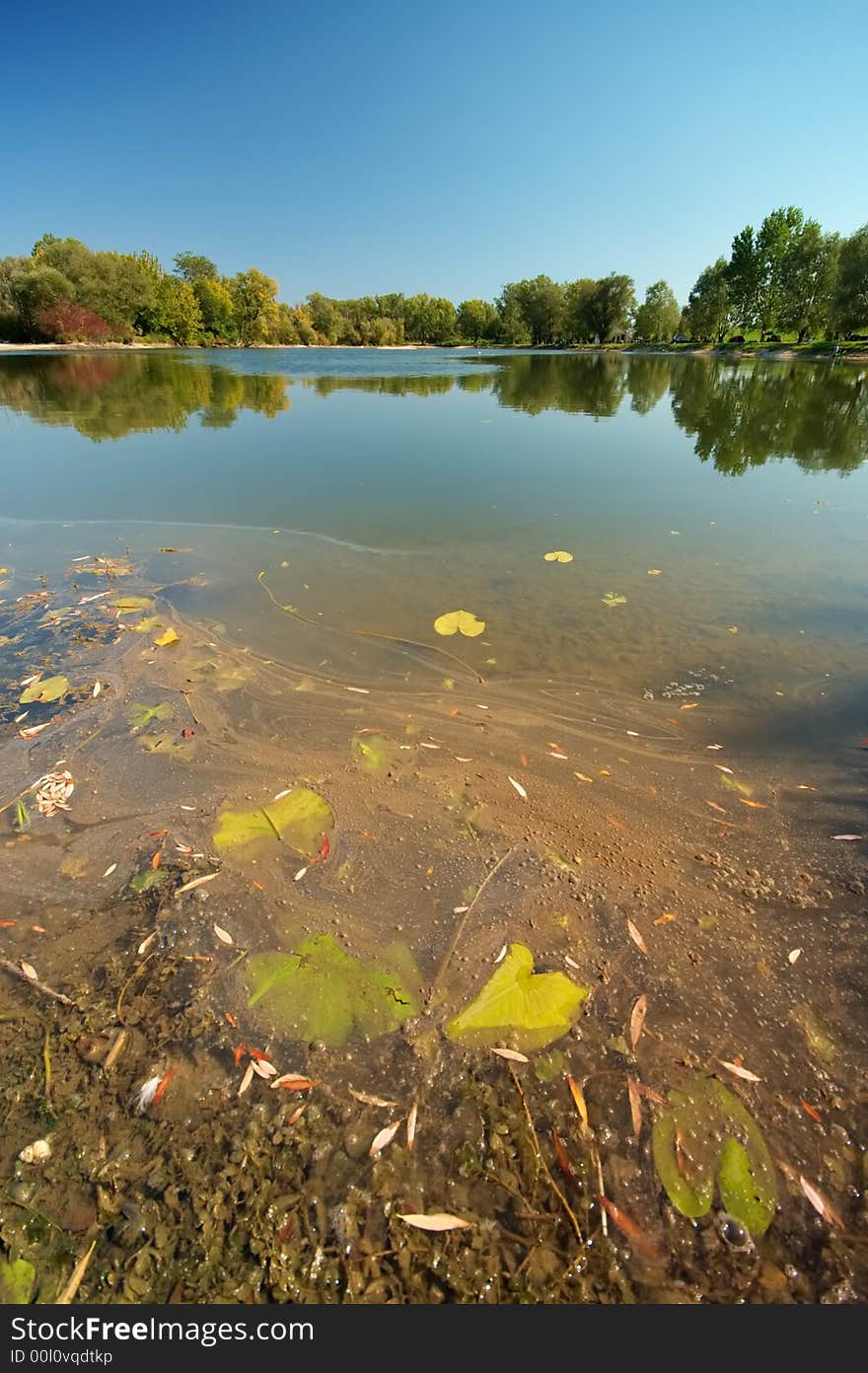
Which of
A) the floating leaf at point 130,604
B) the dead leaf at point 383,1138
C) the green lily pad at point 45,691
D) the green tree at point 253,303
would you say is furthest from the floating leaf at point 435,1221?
the green tree at point 253,303

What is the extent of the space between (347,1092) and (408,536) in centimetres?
609

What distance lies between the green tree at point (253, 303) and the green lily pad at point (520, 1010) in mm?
102917

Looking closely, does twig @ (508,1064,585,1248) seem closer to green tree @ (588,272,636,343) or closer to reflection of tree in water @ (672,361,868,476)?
reflection of tree in water @ (672,361,868,476)

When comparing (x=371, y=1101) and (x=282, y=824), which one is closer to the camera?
(x=371, y=1101)

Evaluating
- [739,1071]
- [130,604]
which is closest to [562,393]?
[130,604]

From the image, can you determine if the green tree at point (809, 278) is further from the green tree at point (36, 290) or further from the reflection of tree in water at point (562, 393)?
the green tree at point (36, 290)

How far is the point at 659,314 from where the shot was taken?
81.8 meters

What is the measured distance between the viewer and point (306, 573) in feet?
19.5

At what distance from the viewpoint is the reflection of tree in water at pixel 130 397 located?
581 inches

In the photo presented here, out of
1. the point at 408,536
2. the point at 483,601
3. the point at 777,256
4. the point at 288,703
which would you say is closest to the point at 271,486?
the point at 408,536

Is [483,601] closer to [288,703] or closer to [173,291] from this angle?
[288,703]

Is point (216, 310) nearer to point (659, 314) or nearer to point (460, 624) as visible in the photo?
point (659, 314)

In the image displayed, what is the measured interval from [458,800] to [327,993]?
4.02 feet

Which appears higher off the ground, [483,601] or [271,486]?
[271,486]
